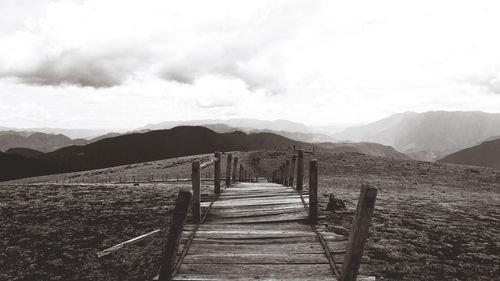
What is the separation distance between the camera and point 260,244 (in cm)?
605

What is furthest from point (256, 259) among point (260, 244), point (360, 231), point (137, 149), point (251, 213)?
point (137, 149)

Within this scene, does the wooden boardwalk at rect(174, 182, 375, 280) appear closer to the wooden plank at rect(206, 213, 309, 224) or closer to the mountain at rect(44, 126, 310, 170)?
the wooden plank at rect(206, 213, 309, 224)

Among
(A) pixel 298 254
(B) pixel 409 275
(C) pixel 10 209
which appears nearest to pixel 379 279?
(B) pixel 409 275

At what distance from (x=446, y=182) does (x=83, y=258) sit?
32715 mm

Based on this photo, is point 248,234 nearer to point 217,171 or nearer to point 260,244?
point 260,244

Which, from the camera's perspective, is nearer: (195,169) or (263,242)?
(263,242)

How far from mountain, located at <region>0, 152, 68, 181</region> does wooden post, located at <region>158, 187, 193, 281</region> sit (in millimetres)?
128815

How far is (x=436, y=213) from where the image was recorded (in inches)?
434

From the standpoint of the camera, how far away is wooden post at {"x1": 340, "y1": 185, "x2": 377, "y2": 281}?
4055 mm

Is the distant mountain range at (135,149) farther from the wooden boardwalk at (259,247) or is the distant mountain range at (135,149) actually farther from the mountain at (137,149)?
the wooden boardwalk at (259,247)

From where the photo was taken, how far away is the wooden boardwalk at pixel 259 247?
485 centimetres

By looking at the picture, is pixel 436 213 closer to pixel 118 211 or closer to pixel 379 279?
pixel 379 279

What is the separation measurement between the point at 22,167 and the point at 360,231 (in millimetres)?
143714

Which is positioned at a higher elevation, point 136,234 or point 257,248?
point 257,248
